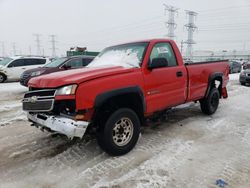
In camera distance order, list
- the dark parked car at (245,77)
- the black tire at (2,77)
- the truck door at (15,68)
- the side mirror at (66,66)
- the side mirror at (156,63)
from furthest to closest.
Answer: the truck door at (15,68), the black tire at (2,77), the dark parked car at (245,77), the side mirror at (66,66), the side mirror at (156,63)

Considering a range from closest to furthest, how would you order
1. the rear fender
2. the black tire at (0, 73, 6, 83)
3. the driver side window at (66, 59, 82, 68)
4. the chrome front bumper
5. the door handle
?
the chrome front bumper
the door handle
the rear fender
the driver side window at (66, 59, 82, 68)
the black tire at (0, 73, 6, 83)

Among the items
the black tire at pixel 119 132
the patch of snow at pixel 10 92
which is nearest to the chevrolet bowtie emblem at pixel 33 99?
the black tire at pixel 119 132

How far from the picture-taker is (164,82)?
13.4ft

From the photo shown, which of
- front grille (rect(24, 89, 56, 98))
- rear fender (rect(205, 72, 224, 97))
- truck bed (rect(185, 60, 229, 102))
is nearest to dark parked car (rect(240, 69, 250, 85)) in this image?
rear fender (rect(205, 72, 224, 97))

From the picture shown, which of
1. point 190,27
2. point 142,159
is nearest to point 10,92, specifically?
point 142,159

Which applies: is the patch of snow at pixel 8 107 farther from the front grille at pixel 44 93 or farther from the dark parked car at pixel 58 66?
the front grille at pixel 44 93

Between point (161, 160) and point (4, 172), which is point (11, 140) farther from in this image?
point (161, 160)

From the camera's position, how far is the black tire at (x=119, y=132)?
3244 mm

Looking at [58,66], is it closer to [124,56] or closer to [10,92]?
[10,92]

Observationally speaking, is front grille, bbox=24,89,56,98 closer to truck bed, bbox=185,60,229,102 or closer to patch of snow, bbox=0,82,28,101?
truck bed, bbox=185,60,229,102

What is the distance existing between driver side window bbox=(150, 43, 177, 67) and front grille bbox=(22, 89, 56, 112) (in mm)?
1985

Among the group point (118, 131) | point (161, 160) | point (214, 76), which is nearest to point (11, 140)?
point (118, 131)

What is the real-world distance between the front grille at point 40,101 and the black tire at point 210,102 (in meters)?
4.07

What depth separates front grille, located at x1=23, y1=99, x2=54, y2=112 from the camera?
3.13 m
